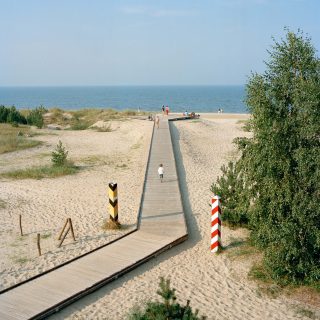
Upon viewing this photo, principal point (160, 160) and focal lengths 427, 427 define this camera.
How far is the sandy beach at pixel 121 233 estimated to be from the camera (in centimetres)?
861

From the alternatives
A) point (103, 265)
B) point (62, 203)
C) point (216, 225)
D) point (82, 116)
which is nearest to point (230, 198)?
point (216, 225)

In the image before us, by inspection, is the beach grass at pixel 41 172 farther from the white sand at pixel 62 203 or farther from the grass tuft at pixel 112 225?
the grass tuft at pixel 112 225

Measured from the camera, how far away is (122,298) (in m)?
8.79

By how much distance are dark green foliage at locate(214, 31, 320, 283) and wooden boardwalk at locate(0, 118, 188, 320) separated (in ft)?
9.92

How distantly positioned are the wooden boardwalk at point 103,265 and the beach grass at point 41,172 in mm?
6314

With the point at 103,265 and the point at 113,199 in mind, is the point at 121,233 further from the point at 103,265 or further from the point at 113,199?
the point at 103,265

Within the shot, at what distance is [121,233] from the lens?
12.6m

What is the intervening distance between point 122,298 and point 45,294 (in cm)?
155

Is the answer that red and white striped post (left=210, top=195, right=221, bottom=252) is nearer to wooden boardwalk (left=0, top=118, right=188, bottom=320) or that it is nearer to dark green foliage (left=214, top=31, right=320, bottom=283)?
wooden boardwalk (left=0, top=118, right=188, bottom=320)

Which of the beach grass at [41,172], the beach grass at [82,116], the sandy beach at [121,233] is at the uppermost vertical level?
the beach grass at [82,116]

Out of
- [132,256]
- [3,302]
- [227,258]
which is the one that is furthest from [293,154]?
[3,302]

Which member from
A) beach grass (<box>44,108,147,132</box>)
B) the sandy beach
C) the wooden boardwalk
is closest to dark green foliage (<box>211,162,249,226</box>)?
the sandy beach

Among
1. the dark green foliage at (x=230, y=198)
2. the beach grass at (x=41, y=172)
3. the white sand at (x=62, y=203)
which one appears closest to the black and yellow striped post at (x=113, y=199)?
the white sand at (x=62, y=203)

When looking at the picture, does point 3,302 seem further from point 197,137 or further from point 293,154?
point 197,137
